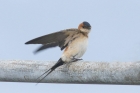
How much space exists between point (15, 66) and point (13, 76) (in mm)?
51

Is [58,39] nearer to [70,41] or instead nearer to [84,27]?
[70,41]

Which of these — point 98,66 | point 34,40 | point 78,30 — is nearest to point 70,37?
point 78,30

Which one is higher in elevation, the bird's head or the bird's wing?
the bird's head

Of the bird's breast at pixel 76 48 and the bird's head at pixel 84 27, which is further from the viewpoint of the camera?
the bird's head at pixel 84 27

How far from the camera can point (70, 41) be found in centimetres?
314

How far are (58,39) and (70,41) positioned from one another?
0.29ft

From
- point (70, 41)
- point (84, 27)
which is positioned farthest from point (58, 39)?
point (84, 27)

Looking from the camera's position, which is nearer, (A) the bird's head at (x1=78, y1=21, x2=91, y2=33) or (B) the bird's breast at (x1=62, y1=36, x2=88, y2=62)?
(B) the bird's breast at (x1=62, y1=36, x2=88, y2=62)

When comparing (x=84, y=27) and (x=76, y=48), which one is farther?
(x=84, y=27)

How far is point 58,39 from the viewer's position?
122 inches

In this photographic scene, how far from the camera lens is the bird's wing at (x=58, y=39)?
300cm

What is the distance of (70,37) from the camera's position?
3145 mm

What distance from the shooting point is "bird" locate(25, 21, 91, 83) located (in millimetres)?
3000

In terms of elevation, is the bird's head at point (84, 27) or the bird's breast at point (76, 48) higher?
the bird's head at point (84, 27)
